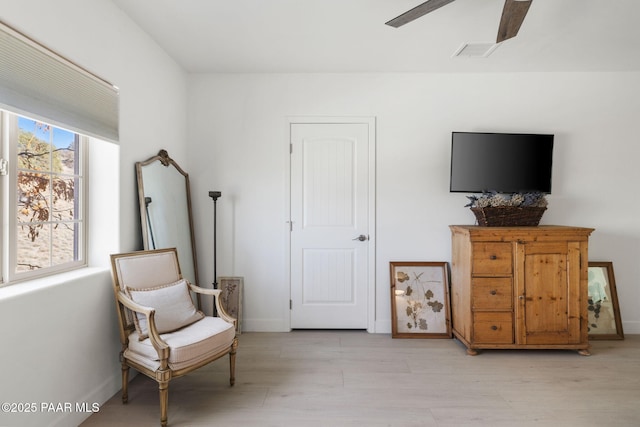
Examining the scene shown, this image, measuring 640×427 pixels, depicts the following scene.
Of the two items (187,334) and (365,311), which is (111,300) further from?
(365,311)

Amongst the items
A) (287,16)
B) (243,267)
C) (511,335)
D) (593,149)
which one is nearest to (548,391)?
(511,335)

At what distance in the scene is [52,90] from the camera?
1845 millimetres

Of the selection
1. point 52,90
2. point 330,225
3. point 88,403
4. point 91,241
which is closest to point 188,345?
point 88,403

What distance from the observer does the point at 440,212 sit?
3.58 meters

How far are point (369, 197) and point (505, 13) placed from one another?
1.92 meters

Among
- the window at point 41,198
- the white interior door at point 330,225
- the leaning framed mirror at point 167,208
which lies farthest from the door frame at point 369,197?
the window at point 41,198

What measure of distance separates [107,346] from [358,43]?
2.88 meters

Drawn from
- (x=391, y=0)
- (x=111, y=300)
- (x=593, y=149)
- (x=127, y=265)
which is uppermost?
(x=391, y=0)

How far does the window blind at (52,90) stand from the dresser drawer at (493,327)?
310 cm

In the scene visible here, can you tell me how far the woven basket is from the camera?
3150 mm

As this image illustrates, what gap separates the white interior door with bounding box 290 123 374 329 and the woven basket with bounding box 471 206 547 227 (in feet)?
3.57

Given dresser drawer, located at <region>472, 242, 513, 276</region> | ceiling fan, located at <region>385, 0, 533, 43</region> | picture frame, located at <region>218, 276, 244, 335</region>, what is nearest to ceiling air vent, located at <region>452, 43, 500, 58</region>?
ceiling fan, located at <region>385, 0, 533, 43</region>

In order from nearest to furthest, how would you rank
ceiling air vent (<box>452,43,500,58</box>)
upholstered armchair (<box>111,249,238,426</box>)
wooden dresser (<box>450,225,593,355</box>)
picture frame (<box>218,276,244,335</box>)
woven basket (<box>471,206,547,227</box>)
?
upholstered armchair (<box>111,249,238,426</box>)
ceiling air vent (<box>452,43,500,58</box>)
wooden dresser (<box>450,225,593,355</box>)
woven basket (<box>471,206,547,227</box>)
picture frame (<box>218,276,244,335</box>)

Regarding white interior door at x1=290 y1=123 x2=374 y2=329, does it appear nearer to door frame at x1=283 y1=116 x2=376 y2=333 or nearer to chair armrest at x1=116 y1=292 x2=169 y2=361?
door frame at x1=283 y1=116 x2=376 y2=333
